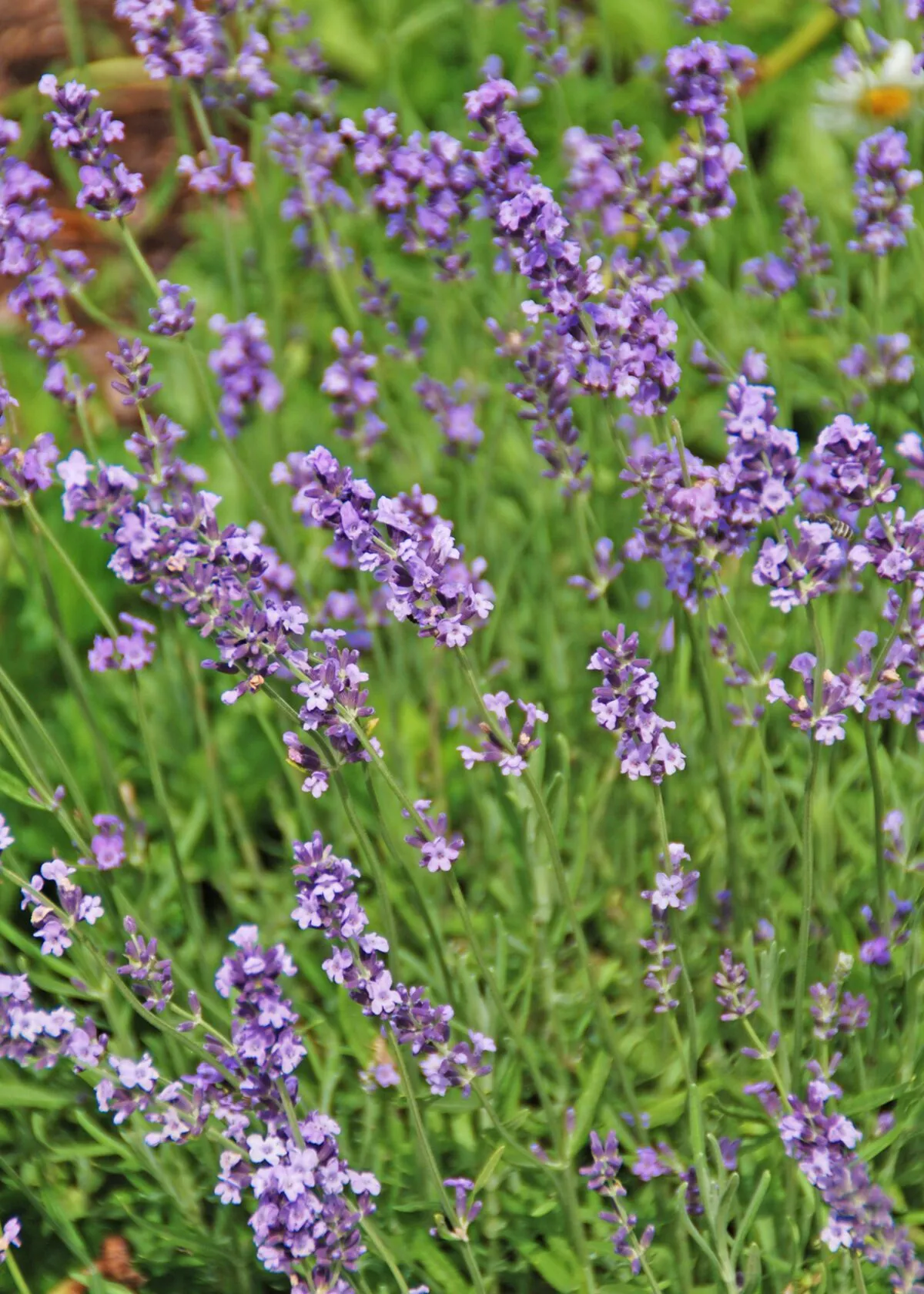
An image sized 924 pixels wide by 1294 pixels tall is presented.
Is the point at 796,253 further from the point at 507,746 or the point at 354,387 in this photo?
the point at 507,746

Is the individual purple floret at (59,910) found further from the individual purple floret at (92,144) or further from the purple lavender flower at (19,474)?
the individual purple floret at (92,144)

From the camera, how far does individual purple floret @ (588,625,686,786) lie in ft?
5.89

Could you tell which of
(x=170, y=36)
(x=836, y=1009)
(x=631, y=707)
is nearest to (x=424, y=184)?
(x=170, y=36)

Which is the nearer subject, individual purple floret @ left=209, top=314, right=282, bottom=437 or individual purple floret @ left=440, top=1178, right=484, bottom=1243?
individual purple floret @ left=440, top=1178, right=484, bottom=1243

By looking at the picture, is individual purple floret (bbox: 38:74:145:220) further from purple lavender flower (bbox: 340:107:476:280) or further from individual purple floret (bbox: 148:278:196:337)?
purple lavender flower (bbox: 340:107:476:280)

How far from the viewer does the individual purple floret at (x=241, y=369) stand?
2.96 meters

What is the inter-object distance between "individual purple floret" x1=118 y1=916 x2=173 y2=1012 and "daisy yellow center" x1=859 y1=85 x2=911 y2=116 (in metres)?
3.55

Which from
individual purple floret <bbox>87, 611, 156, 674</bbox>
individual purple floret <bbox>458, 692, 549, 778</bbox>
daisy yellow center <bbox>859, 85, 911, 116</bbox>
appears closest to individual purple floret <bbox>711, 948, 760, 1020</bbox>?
individual purple floret <bbox>458, 692, 549, 778</bbox>

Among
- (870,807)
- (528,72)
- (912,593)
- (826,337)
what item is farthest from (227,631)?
(528,72)

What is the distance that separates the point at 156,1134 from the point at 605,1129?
90 cm

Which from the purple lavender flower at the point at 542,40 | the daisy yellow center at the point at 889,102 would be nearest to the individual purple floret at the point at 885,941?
the purple lavender flower at the point at 542,40

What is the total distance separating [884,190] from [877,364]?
0.40 metres

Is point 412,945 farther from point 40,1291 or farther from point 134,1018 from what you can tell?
point 40,1291

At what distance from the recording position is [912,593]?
192 cm
